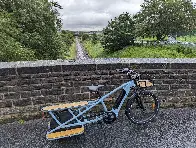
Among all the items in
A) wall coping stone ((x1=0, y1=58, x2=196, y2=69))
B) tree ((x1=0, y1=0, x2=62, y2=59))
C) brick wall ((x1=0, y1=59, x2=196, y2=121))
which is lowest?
brick wall ((x1=0, y1=59, x2=196, y2=121))

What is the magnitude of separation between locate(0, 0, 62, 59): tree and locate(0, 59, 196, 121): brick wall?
49.8 feet

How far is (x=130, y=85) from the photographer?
4.92m

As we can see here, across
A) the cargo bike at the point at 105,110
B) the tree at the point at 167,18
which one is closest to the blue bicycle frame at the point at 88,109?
the cargo bike at the point at 105,110

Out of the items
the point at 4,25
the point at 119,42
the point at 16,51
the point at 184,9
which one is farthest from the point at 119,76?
the point at 184,9

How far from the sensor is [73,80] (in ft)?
17.5

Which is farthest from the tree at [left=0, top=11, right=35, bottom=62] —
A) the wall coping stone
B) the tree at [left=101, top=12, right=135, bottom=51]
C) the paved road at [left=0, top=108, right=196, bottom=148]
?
the tree at [left=101, top=12, right=135, bottom=51]

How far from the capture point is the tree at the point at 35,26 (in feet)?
66.2

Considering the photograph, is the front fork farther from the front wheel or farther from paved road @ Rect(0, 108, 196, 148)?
paved road @ Rect(0, 108, 196, 148)

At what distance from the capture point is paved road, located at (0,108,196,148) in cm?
445

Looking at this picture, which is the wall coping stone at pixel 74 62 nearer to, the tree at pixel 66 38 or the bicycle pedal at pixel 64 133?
the bicycle pedal at pixel 64 133

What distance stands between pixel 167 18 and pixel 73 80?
125 ft

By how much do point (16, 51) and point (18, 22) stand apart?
450 centimetres

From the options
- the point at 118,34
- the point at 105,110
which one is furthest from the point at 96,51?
the point at 105,110

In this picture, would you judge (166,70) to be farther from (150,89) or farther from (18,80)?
(18,80)
